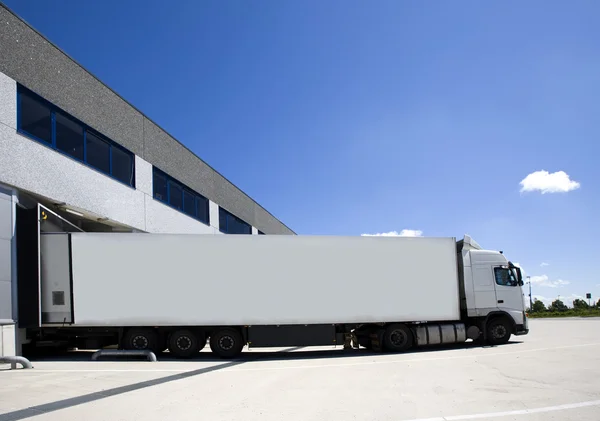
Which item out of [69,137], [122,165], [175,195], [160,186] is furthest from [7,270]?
[175,195]

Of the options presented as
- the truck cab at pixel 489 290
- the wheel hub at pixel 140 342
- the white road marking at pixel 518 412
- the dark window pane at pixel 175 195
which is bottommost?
the white road marking at pixel 518 412

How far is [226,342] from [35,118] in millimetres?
8178

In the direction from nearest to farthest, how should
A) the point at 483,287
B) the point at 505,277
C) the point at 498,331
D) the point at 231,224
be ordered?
the point at 483,287, the point at 498,331, the point at 505,277, the point at 231,224

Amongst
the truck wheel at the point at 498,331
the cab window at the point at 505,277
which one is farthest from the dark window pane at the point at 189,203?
the truck wheel at the point at 498,331

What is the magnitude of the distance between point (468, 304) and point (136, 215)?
12045 millimetres

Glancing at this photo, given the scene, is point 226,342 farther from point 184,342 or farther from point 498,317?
point 498,317

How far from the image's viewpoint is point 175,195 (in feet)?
76.3

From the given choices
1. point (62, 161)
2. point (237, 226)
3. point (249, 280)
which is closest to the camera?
point (249, 280)

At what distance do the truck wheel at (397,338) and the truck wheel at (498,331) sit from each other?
2905mm

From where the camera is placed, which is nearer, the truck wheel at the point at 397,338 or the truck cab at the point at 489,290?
the truck wheel at the point at 397,338

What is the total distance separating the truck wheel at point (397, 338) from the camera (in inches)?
603

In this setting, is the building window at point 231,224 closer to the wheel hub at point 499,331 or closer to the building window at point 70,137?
the building window at point 70,137

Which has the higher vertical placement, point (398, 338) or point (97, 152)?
point (97, 152)

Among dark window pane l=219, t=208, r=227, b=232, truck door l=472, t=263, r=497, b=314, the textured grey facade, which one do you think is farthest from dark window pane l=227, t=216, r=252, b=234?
truck door l=472, t=263, r=497, b=314
